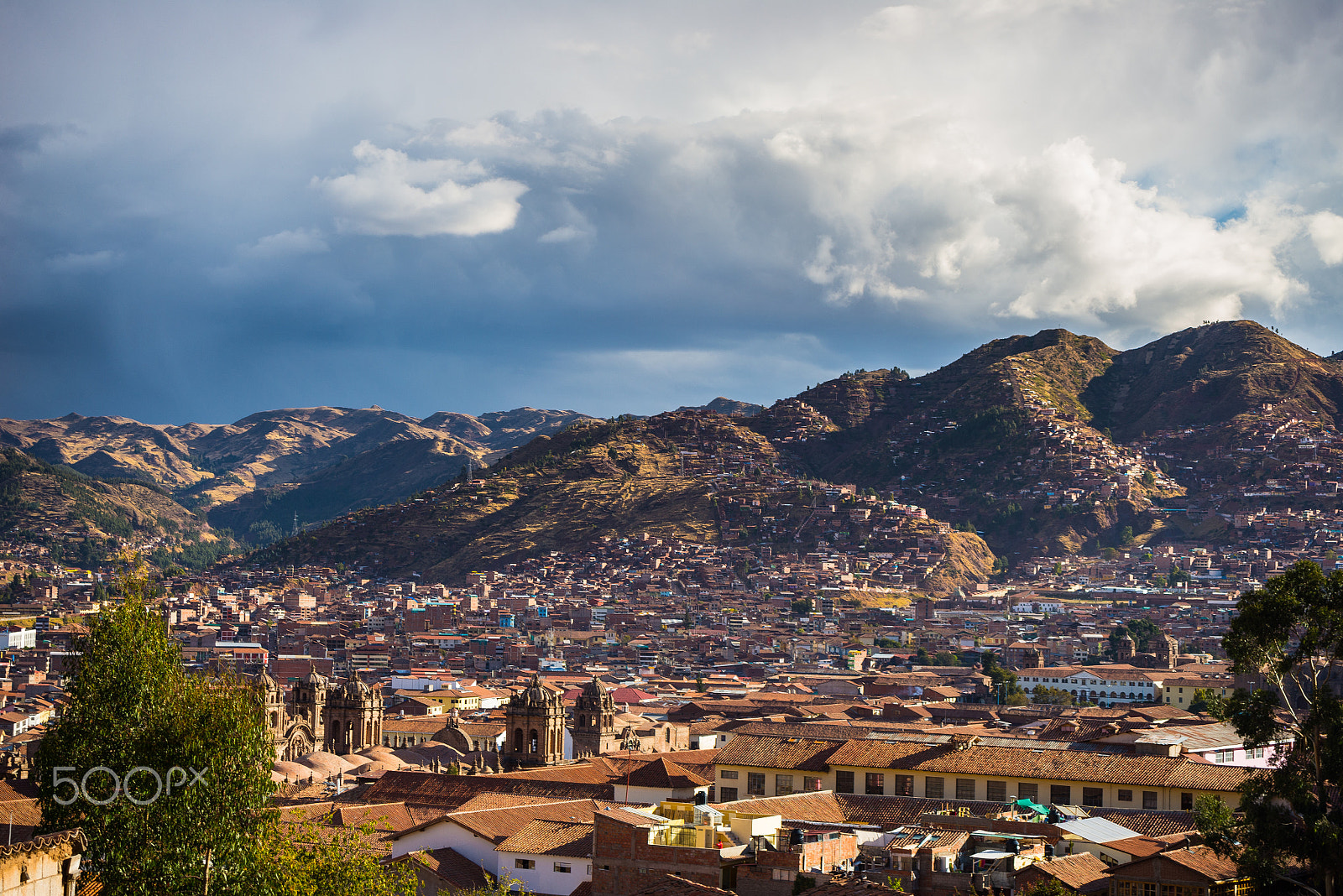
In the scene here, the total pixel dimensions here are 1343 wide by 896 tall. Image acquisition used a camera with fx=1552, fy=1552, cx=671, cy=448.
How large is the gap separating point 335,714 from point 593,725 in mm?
15467

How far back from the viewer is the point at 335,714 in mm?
78125

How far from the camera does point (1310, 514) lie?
615ft

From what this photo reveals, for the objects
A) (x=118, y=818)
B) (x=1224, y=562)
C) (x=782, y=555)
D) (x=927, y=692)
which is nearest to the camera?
(x=118, y=818)

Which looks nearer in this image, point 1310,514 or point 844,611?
point 844,611

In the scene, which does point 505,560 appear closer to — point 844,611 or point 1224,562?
point 844,611

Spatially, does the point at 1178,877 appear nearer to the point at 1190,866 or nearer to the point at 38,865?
the point at 1190,866

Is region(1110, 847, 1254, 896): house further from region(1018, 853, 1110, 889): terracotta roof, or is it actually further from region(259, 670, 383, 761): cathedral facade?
region(259, 670, 383, 761): cathedral facade

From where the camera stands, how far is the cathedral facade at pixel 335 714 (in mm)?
75625

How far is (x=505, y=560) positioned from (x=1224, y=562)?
86.9 metres

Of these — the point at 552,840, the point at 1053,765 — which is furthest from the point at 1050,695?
the point at 552,840

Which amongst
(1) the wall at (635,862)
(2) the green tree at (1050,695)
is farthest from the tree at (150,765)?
(2) the green tree at (1050,695)

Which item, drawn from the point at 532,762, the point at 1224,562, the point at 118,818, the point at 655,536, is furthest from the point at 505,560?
the point at 118,818
